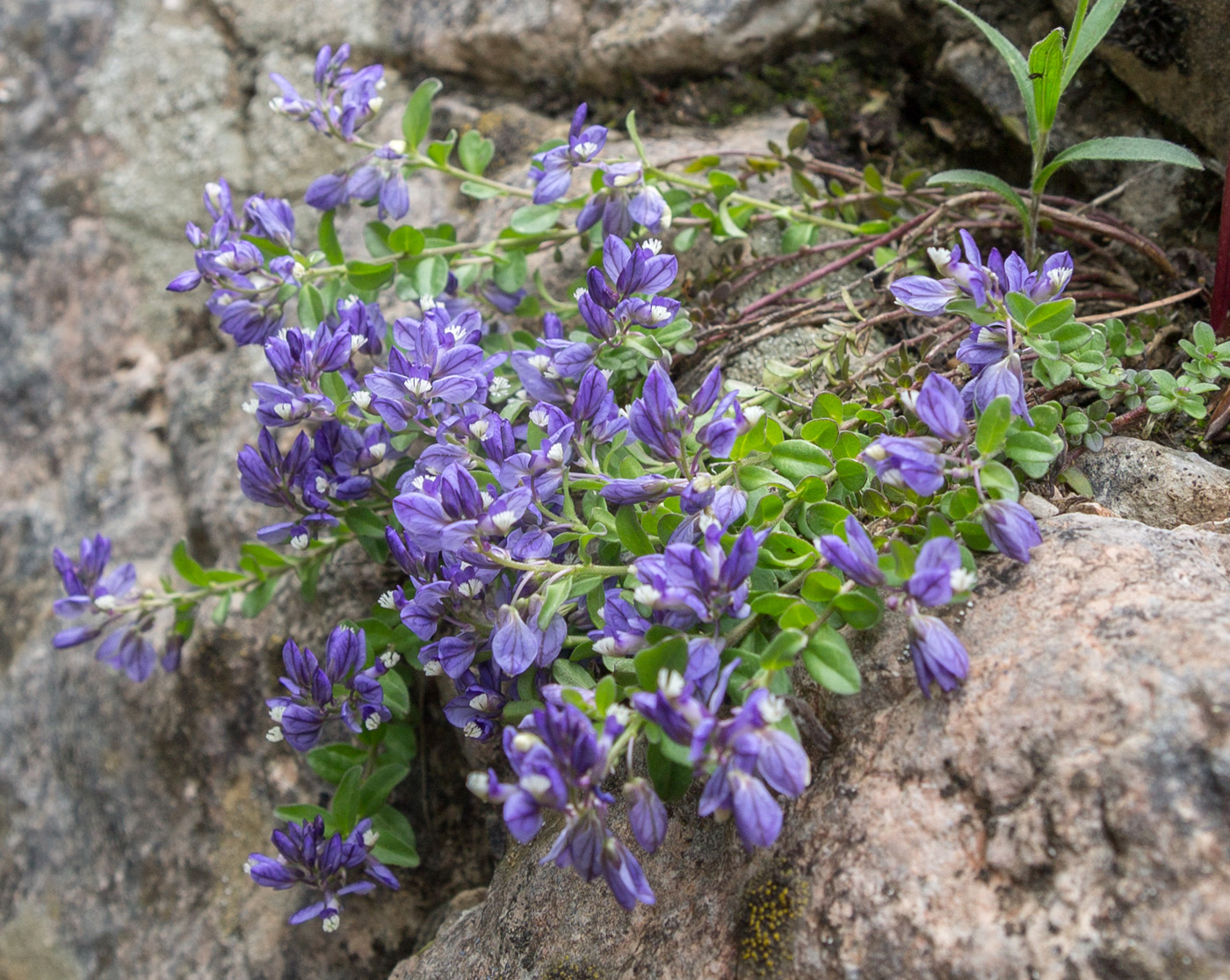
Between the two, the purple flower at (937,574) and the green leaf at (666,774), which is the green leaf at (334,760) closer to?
the green leaf at (666,774)

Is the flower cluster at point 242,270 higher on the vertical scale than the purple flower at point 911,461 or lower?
lower

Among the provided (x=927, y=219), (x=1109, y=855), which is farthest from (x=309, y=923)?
(x=927, y=219)

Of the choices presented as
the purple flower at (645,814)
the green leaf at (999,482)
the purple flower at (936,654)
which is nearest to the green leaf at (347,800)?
the purple flower at (645,814)

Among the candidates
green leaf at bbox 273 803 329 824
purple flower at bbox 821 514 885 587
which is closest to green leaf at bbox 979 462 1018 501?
purple flower at bbox 821 514 885 587

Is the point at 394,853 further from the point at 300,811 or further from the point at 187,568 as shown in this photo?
the point at 187,568

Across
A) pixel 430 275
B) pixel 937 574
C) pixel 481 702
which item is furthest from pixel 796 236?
pixel 481 702

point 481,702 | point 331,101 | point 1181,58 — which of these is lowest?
point 481,702

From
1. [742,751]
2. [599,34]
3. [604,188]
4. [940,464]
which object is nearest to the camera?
[742,751]

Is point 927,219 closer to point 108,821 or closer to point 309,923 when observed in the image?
point 309,923
